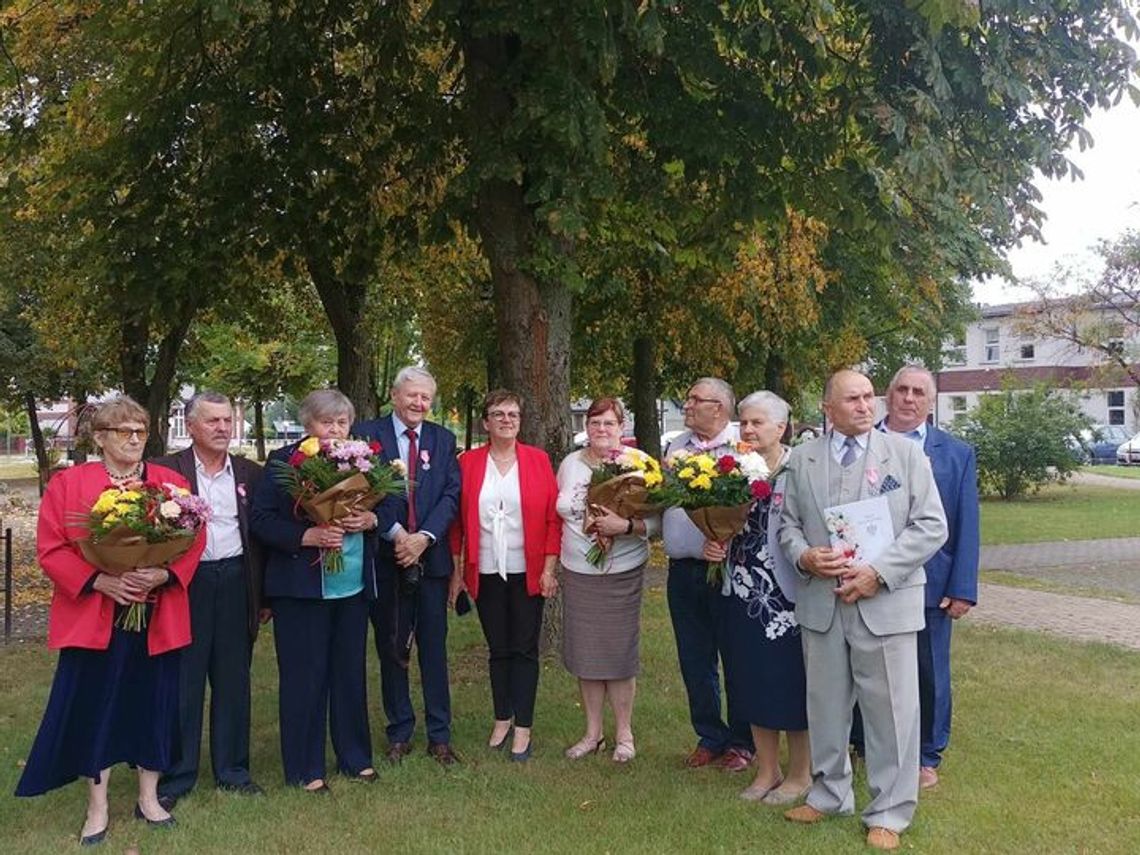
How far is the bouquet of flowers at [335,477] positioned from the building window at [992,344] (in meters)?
56.6

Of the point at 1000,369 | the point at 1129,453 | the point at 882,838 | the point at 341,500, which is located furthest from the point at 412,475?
the point at 1000,369

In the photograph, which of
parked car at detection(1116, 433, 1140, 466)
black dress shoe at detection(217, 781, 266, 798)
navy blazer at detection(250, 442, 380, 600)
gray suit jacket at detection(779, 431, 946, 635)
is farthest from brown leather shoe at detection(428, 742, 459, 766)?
parked car at detection(1116, 433, 1140, 466)

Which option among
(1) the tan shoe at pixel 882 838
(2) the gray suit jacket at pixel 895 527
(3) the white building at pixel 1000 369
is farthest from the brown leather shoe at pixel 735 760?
(3) the white building at pixel 1000 369

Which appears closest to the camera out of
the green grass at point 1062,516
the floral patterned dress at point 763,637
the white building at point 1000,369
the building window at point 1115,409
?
the floral patterned dress at point 763,637

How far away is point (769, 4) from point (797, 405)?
2136cm

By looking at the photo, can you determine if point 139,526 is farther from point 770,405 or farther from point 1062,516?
point 1062,516

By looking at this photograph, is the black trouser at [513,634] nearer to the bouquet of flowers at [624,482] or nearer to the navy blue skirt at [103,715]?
the bouquet of flowers at [624,482]

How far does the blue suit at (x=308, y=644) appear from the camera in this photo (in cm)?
521

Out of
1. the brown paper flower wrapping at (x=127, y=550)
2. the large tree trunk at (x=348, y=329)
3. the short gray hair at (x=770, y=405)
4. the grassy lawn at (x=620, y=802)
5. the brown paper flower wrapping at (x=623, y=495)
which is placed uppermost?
the large tree trunk at (x=348, y=329)

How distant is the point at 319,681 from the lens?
17.7 ft

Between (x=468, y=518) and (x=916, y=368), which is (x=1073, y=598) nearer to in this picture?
(x=916, y=368)

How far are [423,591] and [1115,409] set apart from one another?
Result: 55203 millimetres

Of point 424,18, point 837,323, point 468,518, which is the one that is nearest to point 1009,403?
point 837,323

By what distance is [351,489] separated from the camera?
489 centimetres
